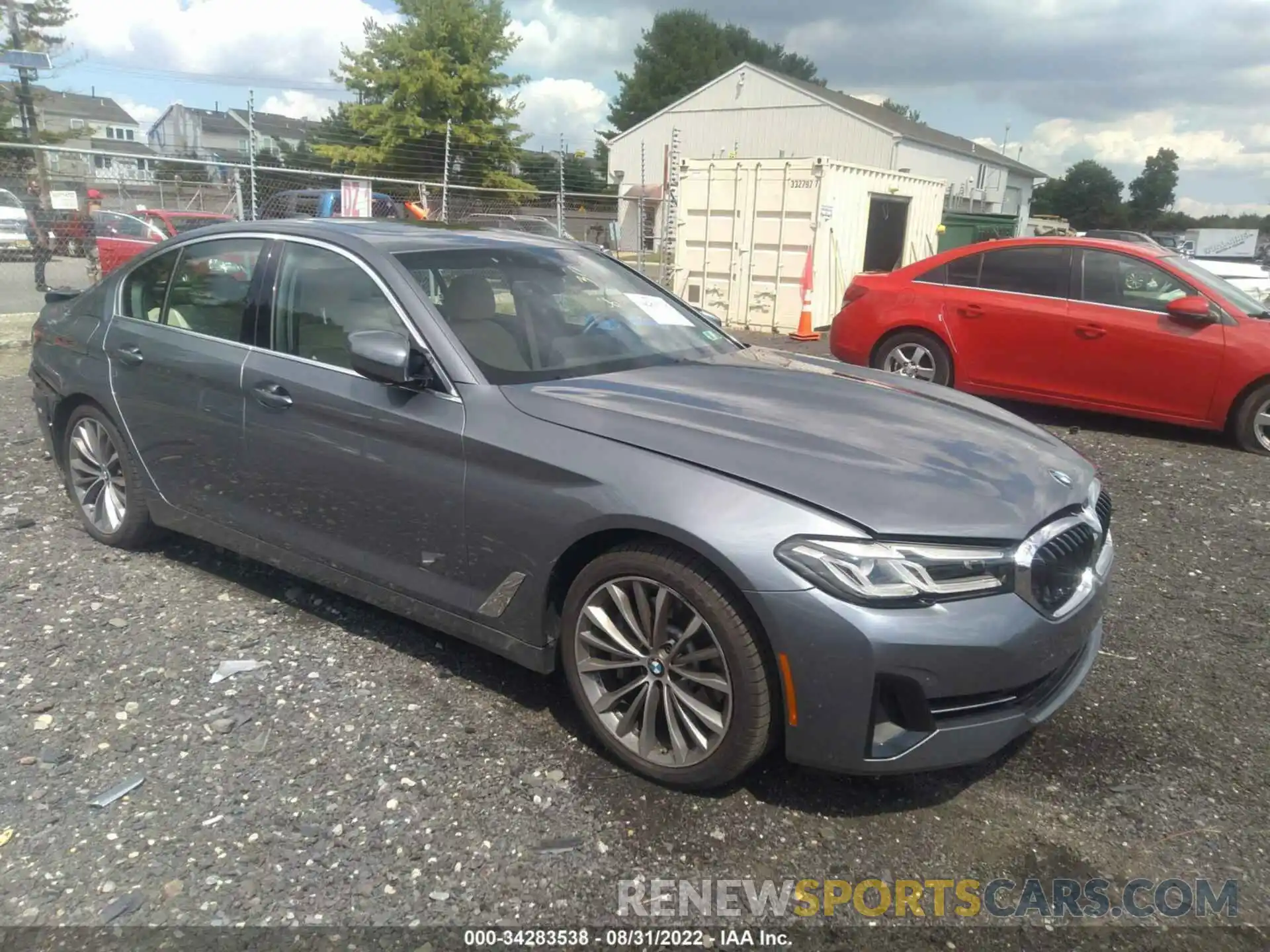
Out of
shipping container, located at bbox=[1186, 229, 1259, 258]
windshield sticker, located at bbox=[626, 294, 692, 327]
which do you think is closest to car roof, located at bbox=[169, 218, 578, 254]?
windshield sticker, located at bbox=[626, 294, 692, 327]

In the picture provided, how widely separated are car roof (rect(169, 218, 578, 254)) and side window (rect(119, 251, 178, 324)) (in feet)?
0.85

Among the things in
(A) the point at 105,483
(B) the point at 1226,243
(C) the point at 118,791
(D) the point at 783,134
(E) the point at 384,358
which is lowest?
(C) the point at 118,791

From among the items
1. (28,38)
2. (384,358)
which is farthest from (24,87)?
(384,358)

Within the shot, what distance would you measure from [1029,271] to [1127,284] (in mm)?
761

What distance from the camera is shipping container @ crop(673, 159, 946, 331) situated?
1295 cm

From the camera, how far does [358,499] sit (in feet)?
11.2

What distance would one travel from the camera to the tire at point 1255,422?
→ 22.6 ft

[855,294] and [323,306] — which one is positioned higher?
[323,306]

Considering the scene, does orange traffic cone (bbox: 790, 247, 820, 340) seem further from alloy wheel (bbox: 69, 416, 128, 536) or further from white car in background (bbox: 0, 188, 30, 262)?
white car in background (bbox: 0, 188, 30, 262)

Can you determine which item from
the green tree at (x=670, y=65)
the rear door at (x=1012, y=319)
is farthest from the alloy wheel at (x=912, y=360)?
the green tree at (x=670, y=65)

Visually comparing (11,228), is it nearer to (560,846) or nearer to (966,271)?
(966,271)

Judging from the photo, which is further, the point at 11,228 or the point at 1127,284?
the point at 11,228

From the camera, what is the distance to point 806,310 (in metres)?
13.0

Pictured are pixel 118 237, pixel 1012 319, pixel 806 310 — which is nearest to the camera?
pixel 1012 319
